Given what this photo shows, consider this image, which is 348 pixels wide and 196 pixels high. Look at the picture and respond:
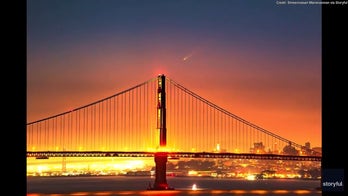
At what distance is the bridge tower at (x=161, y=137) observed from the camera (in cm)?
7681

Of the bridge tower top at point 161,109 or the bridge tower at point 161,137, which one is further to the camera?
the bridge tower top at point 161,109

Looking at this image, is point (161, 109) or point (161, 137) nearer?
point (161, 137)

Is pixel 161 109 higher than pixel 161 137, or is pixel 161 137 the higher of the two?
pixel 161 109

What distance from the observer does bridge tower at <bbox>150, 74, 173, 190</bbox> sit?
76812mm

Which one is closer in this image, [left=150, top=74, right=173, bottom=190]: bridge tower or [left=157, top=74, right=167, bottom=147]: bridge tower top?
[left=150, top=74, right=173, bottom=190]: bridge tower

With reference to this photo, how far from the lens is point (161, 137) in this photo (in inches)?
3182
